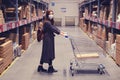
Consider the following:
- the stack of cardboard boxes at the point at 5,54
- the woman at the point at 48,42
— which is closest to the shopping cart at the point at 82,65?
the woman at the point at 48,42

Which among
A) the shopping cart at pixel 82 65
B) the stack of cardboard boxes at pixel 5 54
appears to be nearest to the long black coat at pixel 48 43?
the shopping cart at pixel 82 65

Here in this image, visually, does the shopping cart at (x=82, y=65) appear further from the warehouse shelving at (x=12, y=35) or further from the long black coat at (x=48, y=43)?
the warehouse shelving at (x=12, y=35)

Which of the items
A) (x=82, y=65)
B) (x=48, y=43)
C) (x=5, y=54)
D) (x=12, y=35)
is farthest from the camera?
(x=12, y=35)

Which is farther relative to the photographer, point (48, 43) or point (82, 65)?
point (82, 65)

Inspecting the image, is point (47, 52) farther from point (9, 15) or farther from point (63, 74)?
point (9, 15)

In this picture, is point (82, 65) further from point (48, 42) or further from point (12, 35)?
point (12, 35)

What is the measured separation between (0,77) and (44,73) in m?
0.93

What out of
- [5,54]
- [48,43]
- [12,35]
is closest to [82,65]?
[48,43]

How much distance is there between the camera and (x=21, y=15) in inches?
335

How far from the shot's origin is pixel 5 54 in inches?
233

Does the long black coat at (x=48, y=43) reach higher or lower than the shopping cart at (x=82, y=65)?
higher

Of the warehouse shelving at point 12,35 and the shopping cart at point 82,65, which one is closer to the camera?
the shopping cart at point 82,65

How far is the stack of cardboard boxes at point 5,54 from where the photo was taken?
5678mm

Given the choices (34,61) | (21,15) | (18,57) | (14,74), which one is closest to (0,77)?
(14,74)
